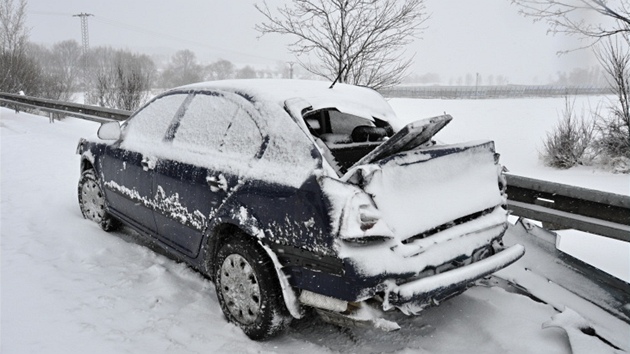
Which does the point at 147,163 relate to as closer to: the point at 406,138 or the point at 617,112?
the point at 406,138

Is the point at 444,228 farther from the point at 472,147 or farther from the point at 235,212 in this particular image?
the point at 235,212

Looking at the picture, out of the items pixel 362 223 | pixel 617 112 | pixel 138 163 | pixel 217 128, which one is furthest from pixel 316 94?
pixel 617 112

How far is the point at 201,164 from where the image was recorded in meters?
3.47

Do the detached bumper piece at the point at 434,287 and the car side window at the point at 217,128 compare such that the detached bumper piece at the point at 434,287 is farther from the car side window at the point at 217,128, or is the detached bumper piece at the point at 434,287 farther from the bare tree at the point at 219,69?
Answer: the bare tree at the point at 219,69

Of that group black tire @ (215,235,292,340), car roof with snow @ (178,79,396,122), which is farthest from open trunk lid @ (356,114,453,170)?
black tire @ (215,235,292,340)

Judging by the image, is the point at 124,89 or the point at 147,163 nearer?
the point at 147,163

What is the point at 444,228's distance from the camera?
9.53 feet

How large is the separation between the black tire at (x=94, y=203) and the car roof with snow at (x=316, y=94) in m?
1.88

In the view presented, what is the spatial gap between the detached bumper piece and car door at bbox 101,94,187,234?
242cm

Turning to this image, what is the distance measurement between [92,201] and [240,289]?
294cm

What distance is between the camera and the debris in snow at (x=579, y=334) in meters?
2.77

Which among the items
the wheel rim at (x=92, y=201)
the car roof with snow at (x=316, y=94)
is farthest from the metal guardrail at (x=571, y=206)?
the wheel rim at (x=92, y=201)

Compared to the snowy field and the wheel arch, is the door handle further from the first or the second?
the wheel arch

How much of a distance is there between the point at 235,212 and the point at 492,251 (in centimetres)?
180
